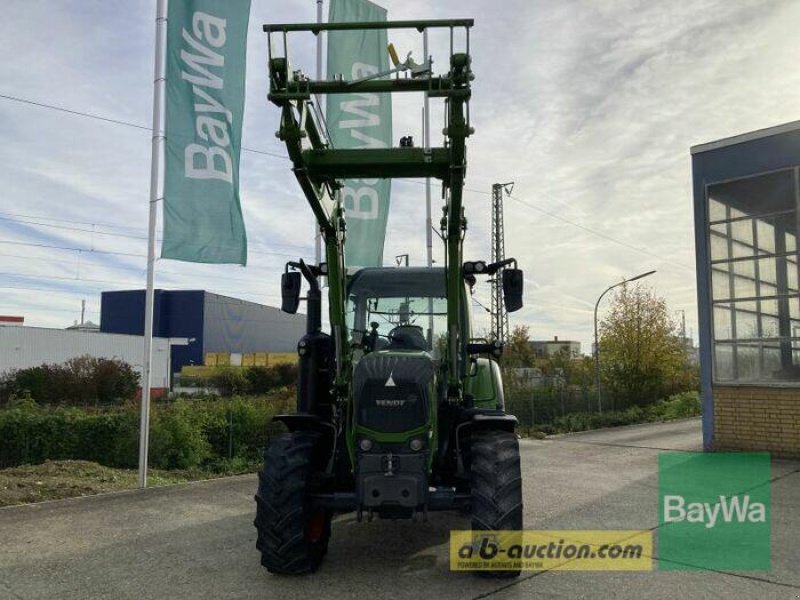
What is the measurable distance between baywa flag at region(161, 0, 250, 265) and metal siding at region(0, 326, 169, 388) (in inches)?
968

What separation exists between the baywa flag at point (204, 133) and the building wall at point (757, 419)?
364 inches

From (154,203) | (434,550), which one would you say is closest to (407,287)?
(434,550)

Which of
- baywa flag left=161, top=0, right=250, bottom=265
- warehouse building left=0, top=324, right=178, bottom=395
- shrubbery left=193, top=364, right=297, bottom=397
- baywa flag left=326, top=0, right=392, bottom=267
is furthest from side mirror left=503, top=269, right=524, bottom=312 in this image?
warehouse building left=0, top=324, right=178, bottom=395

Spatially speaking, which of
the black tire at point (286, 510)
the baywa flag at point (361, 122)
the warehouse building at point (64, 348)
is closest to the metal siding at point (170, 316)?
the warehouse building at point (64, 348)

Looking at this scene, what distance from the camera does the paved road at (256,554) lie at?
4.91 meters

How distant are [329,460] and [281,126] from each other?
2.76 m

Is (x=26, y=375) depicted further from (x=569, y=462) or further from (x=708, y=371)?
(x=708, y=371)

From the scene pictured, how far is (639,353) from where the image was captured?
25500mm

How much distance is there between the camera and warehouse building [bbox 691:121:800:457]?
11953mm

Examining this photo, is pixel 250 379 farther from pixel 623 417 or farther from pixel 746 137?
pixel 746 137

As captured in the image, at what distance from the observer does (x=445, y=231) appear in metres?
5.81

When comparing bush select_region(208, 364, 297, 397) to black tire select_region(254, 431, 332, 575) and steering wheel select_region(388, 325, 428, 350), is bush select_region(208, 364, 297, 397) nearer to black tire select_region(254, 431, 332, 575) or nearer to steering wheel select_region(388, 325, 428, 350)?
steering wheel select_region(388, 325, 428, 350)

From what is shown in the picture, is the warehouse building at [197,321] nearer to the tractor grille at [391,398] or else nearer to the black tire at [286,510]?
the black tire at [286,510]

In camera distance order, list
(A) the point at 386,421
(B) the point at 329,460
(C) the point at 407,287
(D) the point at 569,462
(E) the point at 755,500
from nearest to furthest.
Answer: (A) the point at 386,421 → (B) the point at 329,460 → (C) the point at 407,287 → (E) the point at 755,500 → (D) the point at 569,462
